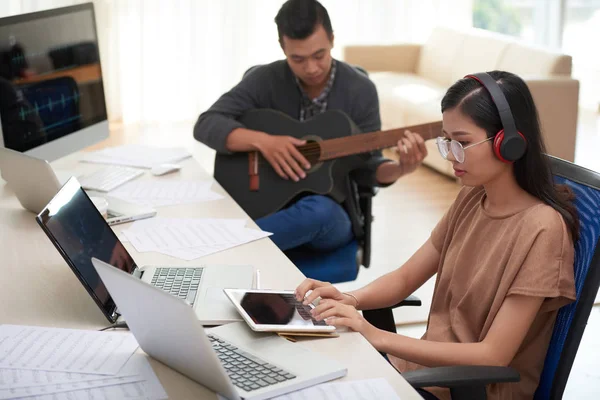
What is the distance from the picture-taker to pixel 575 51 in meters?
6.80

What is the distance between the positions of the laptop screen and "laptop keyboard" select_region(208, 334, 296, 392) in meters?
0.30

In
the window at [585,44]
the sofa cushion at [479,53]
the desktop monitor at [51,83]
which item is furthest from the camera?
the window at [585,44]

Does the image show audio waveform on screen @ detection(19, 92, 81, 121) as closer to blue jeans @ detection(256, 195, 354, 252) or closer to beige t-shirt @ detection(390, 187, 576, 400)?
blue jeans @ detection(256, 195, 354, 252)

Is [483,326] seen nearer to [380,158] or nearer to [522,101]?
[522,101]

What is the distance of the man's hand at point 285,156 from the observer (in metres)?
2.66

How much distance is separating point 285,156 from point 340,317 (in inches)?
48.0

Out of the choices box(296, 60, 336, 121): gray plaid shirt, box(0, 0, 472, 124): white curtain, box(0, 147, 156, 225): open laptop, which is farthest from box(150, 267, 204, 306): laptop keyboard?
box(0, 0, 472, 124): white curtain

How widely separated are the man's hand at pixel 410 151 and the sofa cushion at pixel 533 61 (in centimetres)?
A: 222

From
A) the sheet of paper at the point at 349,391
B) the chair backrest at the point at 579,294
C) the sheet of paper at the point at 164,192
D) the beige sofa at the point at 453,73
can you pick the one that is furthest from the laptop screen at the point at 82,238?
the beige sofa at the point at 453,73

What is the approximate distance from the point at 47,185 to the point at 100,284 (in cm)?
62

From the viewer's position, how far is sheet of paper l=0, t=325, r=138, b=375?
137 centimetres

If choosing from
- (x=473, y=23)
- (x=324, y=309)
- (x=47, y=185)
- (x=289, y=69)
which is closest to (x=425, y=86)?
(x=473, y=23)

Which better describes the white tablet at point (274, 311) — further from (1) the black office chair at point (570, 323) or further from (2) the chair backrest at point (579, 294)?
(2) the chair backrest at point (579, 294)

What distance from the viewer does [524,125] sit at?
1.59 meters
